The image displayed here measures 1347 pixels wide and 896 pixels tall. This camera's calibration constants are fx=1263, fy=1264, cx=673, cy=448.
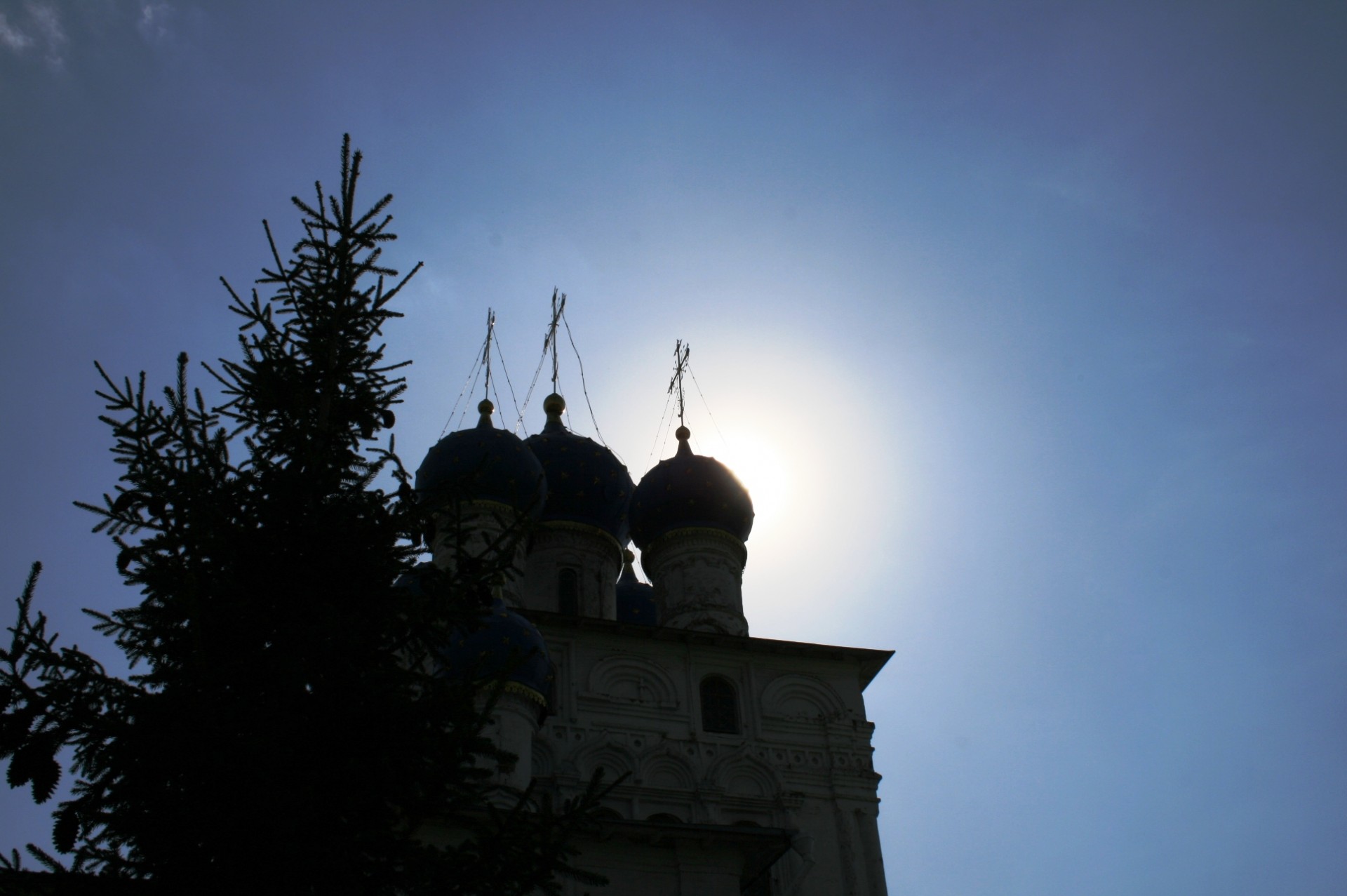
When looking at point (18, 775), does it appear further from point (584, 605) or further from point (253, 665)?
point (584, 605)

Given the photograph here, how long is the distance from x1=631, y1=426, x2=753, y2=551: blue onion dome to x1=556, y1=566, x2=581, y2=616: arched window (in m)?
1.23

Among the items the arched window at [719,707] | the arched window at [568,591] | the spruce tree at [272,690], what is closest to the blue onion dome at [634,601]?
the arched window at [568,591]

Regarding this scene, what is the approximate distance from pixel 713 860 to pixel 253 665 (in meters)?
9.14

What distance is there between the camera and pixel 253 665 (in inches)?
203

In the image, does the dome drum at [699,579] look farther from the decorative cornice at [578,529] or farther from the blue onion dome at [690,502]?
the decorative cornice at [578,529]

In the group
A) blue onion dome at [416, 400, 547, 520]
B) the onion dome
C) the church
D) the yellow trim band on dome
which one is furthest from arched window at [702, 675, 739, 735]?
blue onion dome at [416, 400, 547, 520]

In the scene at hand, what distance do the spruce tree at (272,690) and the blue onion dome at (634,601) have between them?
15.8 m

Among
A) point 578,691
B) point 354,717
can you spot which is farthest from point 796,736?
point 354,717

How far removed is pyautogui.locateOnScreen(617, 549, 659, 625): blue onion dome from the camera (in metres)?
21.9

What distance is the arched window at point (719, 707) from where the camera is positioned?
54.0ft

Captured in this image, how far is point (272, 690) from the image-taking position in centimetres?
505

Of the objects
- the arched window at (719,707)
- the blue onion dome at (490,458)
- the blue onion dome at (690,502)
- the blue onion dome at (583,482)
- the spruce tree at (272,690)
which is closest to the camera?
the spruce tree at (272,690)

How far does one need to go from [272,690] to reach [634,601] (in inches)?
684

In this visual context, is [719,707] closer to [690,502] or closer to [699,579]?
[699,579]
